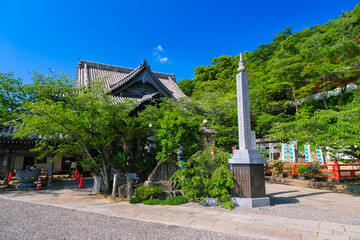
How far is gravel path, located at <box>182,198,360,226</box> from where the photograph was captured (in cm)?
518

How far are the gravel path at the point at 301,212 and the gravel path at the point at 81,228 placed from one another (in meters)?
2.31

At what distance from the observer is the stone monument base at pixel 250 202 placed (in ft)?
21.5

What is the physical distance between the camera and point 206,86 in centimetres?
2636

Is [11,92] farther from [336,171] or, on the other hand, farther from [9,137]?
[336,171]

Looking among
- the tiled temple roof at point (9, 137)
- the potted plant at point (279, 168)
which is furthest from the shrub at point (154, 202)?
the potted plant at point (279, 168)

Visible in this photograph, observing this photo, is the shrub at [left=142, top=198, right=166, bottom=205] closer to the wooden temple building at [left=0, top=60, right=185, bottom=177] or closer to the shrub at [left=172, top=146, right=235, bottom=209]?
the shrub at [left=172, top=146, right=235, bottom=209]

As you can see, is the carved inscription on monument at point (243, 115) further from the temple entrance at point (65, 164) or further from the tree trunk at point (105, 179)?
the temple entrance at point (65, 164)

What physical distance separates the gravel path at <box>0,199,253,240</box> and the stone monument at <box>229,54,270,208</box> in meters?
2.87

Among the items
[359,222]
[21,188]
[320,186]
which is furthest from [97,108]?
[320,186]

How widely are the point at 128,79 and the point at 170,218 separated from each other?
1379 cm

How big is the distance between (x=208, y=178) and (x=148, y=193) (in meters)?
2.48

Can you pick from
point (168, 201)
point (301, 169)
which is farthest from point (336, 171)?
point (168, 201)

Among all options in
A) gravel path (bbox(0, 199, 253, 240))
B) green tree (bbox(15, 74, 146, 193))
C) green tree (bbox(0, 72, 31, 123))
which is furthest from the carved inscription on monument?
green tree (bbox(0, 72, 31, 123))

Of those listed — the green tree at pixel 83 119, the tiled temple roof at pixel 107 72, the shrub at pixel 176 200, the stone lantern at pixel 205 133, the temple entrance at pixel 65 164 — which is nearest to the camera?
the shrub at pixel 176 200
